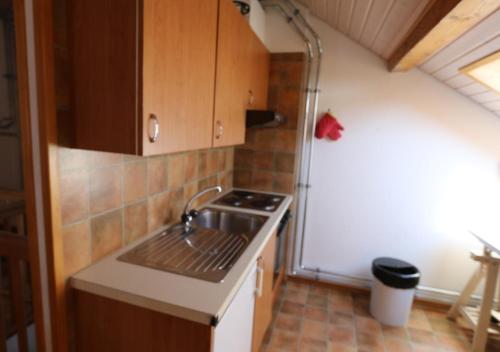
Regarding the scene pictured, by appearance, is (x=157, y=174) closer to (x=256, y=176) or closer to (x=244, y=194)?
(x=244, y=194)

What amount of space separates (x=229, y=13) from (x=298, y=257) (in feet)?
7.05

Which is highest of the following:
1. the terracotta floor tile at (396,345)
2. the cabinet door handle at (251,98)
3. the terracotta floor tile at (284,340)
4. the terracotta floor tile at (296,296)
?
the cabinet door handle at (251,98)

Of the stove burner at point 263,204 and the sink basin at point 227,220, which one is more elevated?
the stove burner at point 263,204

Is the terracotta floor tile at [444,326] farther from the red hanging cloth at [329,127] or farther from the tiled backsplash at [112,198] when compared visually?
the tiled backsplash at [112,198]

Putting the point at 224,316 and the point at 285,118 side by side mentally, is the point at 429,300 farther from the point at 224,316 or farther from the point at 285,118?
the point at 224,316

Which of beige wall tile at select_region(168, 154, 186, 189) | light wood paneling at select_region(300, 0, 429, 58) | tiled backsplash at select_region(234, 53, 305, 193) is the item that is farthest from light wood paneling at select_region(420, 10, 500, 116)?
beige wall tile at select_region(168, 154, 186, 189)

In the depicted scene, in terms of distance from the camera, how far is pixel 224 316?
1.02 metres

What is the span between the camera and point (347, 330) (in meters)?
2.19

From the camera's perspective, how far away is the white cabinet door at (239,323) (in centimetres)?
103

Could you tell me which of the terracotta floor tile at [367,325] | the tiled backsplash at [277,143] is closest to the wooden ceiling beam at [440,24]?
the tiled backsplash at [277,143]

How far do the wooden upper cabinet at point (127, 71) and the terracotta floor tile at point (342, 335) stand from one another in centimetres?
187

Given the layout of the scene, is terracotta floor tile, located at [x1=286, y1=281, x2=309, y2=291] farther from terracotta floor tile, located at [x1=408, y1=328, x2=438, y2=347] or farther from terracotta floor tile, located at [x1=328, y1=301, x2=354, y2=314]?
terracotta floor tile, located at [x1=408, y1=328, x2=438, y2=347]

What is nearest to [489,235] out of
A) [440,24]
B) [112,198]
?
[440,24]

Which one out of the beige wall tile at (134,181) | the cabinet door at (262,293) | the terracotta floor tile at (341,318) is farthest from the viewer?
the terracotta floor tile at (341,318)
